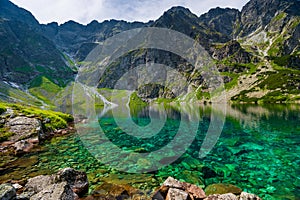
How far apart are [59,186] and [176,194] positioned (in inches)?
272

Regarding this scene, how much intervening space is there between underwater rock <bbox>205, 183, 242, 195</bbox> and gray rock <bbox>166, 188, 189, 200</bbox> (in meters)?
3.13

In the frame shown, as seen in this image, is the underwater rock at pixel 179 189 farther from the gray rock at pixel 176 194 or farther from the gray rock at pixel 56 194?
the gray rock at pixel 56 194

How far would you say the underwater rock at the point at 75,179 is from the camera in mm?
12734

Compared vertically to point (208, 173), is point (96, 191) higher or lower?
higher

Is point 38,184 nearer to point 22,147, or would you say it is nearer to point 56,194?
point 56,194

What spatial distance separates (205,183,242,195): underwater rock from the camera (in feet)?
42.7

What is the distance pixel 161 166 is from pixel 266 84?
20325 cm

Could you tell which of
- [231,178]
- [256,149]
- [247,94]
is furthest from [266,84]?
[231,178]

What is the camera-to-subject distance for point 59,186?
406 inches

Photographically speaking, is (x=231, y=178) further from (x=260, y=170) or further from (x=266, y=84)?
(x=266, y=84)

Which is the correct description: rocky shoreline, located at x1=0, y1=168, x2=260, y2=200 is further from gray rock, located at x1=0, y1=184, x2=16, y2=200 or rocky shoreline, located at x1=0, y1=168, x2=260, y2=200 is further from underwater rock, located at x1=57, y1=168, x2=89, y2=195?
gray rock, located at x1=0, y1=184, x2=16, y2=200

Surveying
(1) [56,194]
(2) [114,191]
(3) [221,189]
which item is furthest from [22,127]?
(3) [221,189]

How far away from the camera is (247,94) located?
602ft

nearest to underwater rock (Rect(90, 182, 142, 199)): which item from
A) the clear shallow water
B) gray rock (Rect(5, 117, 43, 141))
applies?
the clear shallow water
